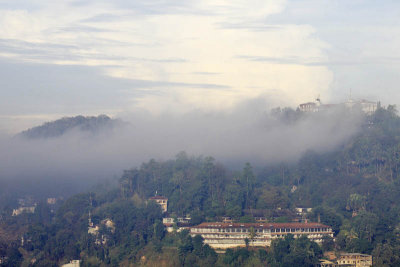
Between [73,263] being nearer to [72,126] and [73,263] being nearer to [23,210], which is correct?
[23,210]

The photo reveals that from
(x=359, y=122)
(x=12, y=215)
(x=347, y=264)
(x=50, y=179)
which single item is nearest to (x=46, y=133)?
(x=50, y=179)

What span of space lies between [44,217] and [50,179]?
57.4ft

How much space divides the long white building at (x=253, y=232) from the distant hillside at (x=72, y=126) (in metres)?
47.3

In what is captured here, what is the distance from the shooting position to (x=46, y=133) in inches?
4122

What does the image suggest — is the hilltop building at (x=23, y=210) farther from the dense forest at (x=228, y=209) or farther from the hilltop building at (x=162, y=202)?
the hilltop building at (x=162, y=202)

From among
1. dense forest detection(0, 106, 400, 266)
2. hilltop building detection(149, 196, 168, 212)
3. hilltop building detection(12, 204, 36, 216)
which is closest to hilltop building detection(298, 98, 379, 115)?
dense forest detection(0, 106, 400, 266)

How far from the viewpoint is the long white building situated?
52.0m

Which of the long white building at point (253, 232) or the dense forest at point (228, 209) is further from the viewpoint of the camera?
the long white building at point (253, 232)

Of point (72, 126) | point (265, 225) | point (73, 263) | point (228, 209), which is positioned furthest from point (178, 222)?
point (72, 126)

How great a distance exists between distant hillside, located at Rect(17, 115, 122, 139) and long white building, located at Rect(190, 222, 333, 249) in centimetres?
4732

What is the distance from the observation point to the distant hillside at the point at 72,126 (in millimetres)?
100000

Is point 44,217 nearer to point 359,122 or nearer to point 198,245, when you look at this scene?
point 198,245

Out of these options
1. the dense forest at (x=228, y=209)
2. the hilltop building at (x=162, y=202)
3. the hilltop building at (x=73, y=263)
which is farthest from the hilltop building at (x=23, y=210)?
the hilltop building at (x=73, y=263)

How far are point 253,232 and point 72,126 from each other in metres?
55.9
